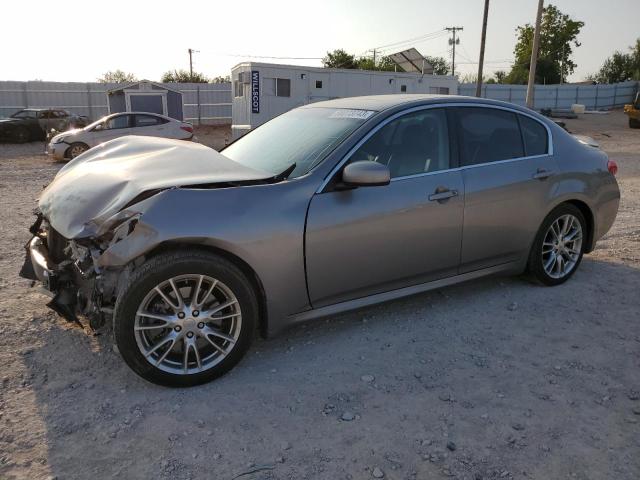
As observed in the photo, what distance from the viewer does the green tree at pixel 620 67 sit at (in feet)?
224

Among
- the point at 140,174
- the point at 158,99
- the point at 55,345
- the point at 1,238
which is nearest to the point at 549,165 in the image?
the point at 140,174

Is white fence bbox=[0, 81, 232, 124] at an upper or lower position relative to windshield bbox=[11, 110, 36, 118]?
upper

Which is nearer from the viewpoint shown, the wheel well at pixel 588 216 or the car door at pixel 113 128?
the wheel well at pixel 588 216

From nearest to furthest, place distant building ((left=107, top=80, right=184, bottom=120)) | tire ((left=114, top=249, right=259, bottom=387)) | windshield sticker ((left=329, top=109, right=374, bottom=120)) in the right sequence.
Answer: tire ((left=114, top=249, right=259, bottom=387)) < windshield sticker ((left=329, top=109, right=374, bottom=120)) < distant building ((left=107, top=80, right=184, bottom=120))

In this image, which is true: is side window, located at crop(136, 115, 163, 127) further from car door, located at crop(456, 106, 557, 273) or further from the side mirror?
the side mirror

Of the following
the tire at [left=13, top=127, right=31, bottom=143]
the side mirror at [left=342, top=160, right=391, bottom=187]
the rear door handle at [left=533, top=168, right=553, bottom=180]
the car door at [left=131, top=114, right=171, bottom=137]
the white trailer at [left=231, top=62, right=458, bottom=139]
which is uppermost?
the white trailer at [left=231, top=62, right=458, bottom=139]

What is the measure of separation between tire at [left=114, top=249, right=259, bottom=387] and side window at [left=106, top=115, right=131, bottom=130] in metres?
15.0

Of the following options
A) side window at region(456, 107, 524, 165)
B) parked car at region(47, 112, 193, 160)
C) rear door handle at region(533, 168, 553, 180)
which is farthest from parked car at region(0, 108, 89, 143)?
rear door handle at region(533, 168, 553, 180)

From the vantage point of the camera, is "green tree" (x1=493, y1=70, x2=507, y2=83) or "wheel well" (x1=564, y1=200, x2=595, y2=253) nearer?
"wheel well" (x1=564, y1=200, x2=595, y2=253)

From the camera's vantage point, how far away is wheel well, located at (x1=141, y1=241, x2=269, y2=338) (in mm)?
3109

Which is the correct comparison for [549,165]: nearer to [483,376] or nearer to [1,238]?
[483,376]

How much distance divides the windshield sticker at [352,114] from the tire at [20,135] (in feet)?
75.5

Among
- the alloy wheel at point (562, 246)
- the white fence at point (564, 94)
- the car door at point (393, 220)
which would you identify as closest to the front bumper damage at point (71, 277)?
the car door at point (393, 220)

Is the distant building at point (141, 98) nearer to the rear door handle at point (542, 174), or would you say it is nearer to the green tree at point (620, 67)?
the rear door handle at point (542, 174)
